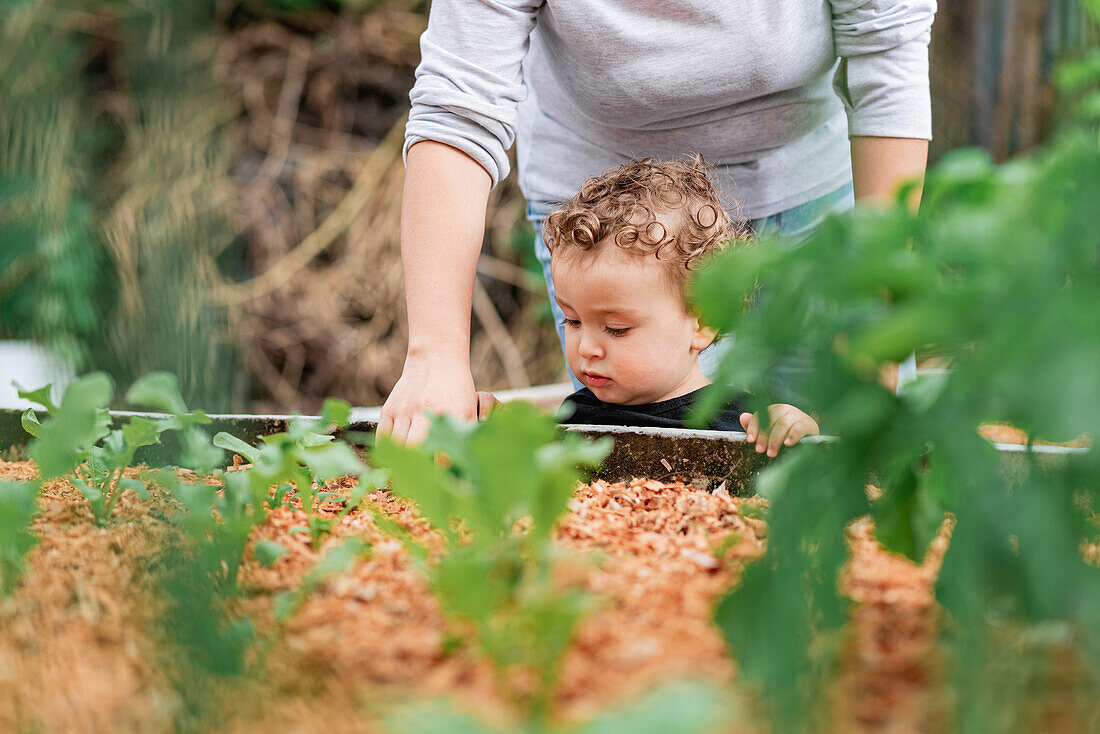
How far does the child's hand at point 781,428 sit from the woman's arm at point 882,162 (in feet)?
1.17

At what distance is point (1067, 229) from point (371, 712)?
46 centimetres

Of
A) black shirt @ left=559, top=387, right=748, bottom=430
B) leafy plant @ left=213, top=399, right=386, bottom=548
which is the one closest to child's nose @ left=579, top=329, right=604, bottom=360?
black shirt @ left=559, top=387, right=748, bottom=430

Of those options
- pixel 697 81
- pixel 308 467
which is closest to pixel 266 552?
pixel 308 467

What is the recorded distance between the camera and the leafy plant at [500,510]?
508 mm

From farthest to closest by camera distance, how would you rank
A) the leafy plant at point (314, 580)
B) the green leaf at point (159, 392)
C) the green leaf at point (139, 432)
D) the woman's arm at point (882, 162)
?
1. the woman's arm at point (882, 162)
2. the green leaf at point (139, 432)
3. the green leaf at point (159, 392)
4. the leafy plant at point (314, 580)

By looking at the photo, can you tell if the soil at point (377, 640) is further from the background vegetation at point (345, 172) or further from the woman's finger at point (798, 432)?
the background vegetation at point (345, 172)

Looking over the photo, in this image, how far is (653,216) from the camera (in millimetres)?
1359

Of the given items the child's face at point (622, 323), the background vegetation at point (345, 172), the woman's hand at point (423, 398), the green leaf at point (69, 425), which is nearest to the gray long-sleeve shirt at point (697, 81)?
the child's face at point (622, 323)

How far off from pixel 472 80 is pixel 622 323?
1.38 ft

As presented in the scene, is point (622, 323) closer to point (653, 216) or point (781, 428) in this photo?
point (653, 216)

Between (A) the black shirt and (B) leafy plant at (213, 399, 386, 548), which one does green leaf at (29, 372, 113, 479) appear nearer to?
(B) leafy plant at (213, 399, 386, 548)

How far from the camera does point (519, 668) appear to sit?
1.75 feet

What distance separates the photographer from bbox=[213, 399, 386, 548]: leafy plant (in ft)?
2.50

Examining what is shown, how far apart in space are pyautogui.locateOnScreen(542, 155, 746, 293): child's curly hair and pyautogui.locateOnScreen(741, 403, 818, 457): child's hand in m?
0.31
